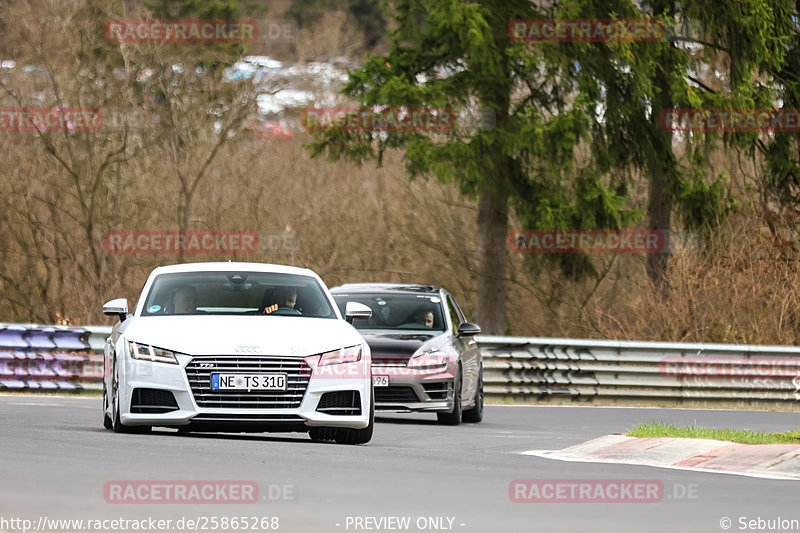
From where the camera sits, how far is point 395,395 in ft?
60.3

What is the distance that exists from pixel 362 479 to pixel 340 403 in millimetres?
1819

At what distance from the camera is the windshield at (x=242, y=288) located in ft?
47.5

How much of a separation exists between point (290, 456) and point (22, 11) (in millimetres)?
26734

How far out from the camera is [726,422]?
817 inches

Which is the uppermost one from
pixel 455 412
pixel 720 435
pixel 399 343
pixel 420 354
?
pixel 399 343

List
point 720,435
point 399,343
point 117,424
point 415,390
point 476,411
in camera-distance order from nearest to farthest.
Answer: point 117,424 < point 720,435 < point 415,390 < point 399,343 < point 476,411

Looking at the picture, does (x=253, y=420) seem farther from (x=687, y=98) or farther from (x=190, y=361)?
(x=687, y=98)

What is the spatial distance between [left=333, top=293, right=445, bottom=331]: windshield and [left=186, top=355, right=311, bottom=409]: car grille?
Answer: 582 centimetres

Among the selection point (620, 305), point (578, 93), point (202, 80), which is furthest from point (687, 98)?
point (202, 80)

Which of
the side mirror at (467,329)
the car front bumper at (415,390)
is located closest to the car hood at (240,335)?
the car front bumper at (415,390)

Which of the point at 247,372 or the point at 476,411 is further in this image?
the point at 476,411

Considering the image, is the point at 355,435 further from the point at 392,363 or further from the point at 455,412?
the point at 455,412

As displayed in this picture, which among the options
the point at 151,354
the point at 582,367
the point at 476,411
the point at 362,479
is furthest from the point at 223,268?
the point at 582,367

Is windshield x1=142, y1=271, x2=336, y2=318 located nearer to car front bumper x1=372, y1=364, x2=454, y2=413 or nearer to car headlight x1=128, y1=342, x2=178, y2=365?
car headlight x1=128, y1=342, x2=178, y2=365
